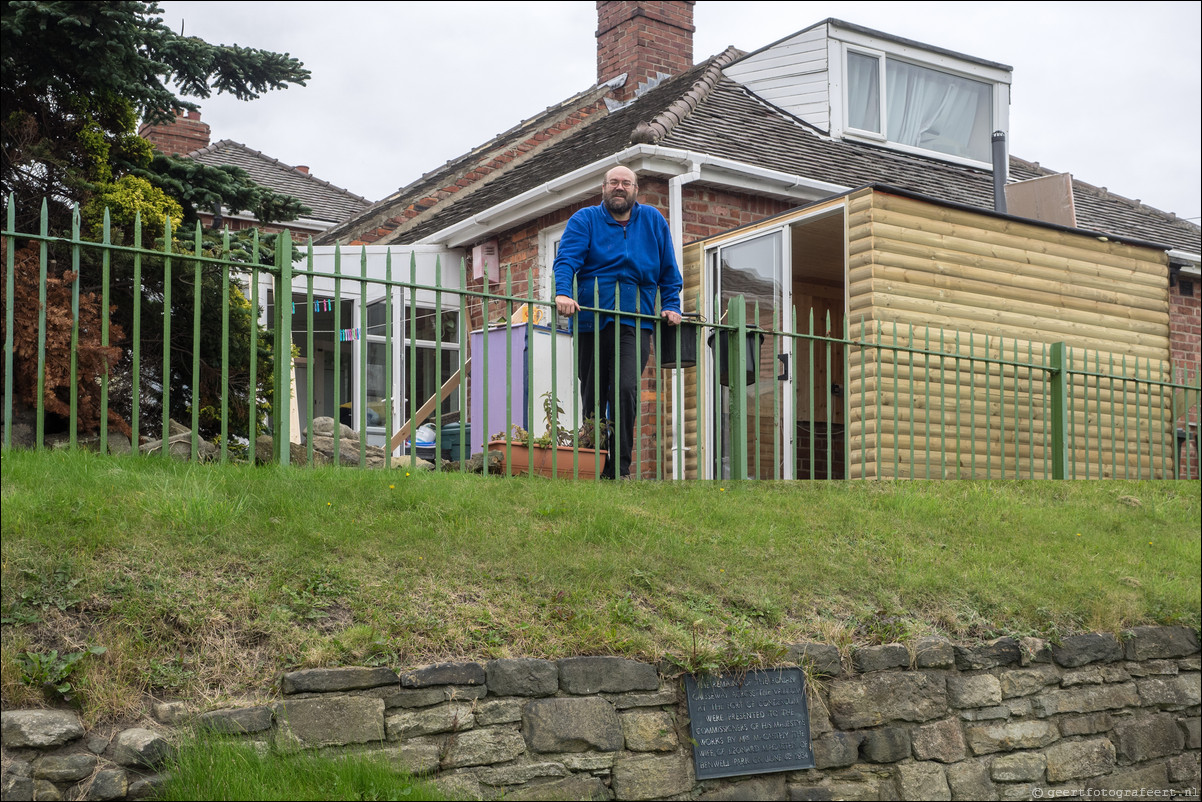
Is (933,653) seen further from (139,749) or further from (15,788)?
(15,788)

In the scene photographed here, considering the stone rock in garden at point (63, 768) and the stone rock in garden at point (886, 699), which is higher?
the stone rock in garden at point (63, 768)

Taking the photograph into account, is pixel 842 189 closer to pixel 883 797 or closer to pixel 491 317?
pixel 491 317

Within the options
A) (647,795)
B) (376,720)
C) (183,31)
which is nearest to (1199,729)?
(647,795)

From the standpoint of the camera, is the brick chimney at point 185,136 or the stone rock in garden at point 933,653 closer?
the stone rock in garden at point 933,653

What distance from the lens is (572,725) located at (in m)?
4.21

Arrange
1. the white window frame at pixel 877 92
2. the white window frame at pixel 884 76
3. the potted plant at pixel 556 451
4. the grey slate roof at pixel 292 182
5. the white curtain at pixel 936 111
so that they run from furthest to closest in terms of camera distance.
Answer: the grey slate roof at pixel 292 182 → the white curtain at pixel 936 111 → the white window frame at pixel 877 92 → the white window frame at pixel 884 76 → the potted plant at pixel 556 451

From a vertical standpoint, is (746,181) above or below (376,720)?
above

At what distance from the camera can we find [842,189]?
446 inches

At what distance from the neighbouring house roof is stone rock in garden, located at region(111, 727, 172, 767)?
7.75m

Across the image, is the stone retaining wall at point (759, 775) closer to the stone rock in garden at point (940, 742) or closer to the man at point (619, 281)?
the stone rock in garden at point (940, 742)

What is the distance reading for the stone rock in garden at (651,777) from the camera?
13.9 feet

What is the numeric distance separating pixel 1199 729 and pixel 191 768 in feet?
16.9

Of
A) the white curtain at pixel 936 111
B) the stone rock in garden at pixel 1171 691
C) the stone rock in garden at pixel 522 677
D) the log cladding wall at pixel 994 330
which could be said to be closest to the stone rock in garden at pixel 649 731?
the stone rock in garden at pixel 522 677

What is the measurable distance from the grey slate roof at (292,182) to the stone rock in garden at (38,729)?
1686 cm
